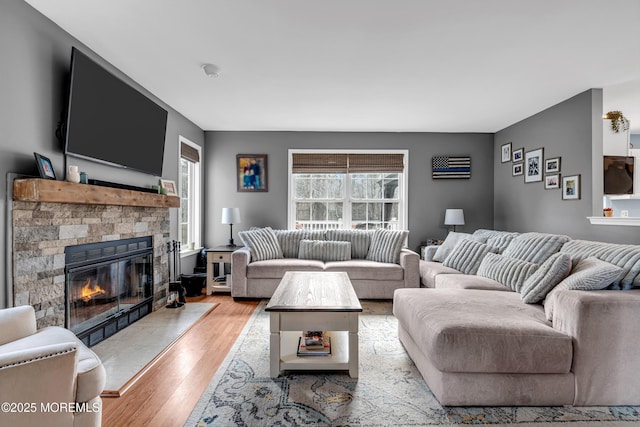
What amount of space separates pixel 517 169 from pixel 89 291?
522 centimetres

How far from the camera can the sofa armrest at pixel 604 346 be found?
180 centimetres

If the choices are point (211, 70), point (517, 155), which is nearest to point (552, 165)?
point (517, 155)

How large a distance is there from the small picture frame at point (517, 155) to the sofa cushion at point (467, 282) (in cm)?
221

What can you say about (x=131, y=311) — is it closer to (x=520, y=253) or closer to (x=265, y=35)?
(x=265, y=35)

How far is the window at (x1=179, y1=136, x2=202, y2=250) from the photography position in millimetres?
4658

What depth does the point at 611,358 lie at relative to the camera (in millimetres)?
1812

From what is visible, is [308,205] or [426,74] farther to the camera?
[308,205]

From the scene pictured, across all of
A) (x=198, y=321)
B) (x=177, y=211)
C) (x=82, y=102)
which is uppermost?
(x=82, y=102)

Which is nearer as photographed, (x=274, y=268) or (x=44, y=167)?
(x=44, y=167)

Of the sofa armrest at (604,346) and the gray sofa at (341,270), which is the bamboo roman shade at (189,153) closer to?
the gray sofa at (341,270)

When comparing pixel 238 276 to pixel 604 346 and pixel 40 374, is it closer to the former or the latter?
pixel 40 374

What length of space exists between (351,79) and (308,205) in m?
2.53

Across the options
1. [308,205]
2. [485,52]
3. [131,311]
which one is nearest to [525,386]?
[485,52]

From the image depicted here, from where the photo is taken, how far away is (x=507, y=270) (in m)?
2.99
